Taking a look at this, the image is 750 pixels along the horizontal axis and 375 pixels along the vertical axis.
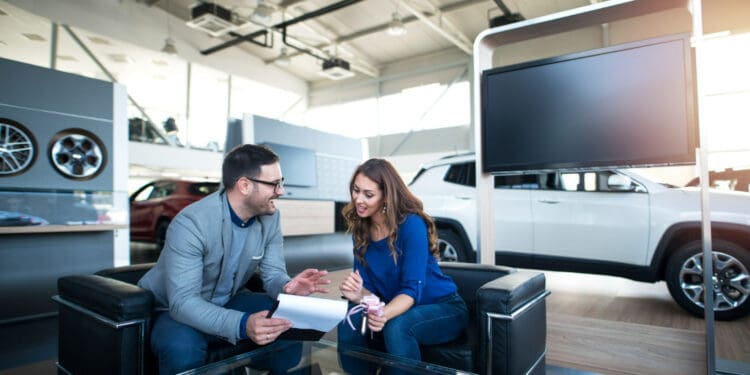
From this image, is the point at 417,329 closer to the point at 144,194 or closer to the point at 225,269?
the point at 225,269

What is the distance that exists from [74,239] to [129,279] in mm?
1793

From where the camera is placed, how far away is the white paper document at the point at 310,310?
4.68 feet

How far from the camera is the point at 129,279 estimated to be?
218cm

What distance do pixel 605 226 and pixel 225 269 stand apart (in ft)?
10.4

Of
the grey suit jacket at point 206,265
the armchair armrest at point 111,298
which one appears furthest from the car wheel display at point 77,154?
the grey suit jacket at point 206,265

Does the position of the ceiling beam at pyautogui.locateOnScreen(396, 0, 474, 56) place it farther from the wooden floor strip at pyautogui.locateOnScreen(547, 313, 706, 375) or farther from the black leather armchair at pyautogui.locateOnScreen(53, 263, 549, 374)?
the black leather armchair at pyautogui.locateOnScreen(53, 263, 549, 374)

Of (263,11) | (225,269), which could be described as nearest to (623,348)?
(225,269)

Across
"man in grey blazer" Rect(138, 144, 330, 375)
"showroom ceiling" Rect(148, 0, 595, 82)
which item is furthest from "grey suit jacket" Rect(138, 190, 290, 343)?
"showroom ceiling" Rect(148, 0, 595, 82)

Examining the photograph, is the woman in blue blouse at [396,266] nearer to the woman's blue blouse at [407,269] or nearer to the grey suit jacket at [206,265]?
the woman's blue blouse at [407,269]

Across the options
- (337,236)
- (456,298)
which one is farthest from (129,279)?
(337,236)

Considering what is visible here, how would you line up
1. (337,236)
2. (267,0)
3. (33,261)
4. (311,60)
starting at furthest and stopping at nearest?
(311,60) < (267,0) < (337,236) < (33,261)

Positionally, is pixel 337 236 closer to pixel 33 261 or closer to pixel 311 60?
pixel 33 261

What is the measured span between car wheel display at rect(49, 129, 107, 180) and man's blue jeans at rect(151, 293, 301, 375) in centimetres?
245

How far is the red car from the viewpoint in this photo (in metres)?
6.43
